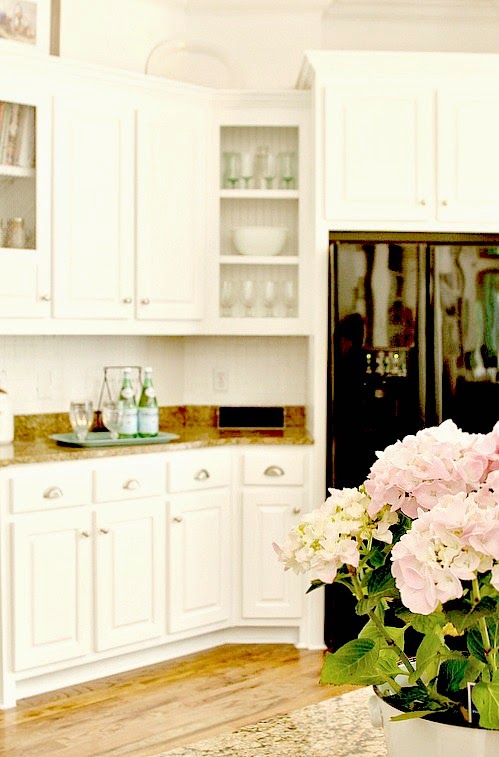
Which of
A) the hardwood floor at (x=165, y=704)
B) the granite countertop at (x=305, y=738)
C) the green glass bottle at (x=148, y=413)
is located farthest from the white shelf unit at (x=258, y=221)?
the granite countertop at (x=305, y=738)

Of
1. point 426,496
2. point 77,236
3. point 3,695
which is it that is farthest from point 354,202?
point 426,496

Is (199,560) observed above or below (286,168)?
below

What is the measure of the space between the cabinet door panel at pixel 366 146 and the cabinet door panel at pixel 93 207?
2.70 ft

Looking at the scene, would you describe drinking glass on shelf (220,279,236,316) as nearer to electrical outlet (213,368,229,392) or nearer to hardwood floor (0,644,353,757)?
electrical outlet (213,368,229,392)

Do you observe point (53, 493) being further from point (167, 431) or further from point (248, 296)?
point (248, 296)

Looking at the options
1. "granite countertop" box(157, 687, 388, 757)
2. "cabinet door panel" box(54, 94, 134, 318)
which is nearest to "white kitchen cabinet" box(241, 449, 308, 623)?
"cabinet door panel" box(54, 94, 134, 318)

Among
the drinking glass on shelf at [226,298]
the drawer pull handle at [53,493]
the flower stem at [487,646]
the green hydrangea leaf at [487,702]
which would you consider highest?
the drinking glass on shelf at [226,298]

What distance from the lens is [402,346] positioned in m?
4.21

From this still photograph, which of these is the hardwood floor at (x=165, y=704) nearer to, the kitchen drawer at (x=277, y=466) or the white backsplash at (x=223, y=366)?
the kitchen drawer at (x=277, y=466)

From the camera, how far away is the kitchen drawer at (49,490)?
3.64 meters

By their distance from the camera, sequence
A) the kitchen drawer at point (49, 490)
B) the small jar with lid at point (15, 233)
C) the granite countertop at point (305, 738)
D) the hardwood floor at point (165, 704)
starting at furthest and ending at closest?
the small jar with lid at point (15, 233), the kitchen drawer at point (49, 490), the hardwood floor at point (165, 704), the granite countertop at point (305, 738)

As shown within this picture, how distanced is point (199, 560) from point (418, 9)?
2.72 meters

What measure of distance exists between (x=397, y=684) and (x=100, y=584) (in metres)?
2.91

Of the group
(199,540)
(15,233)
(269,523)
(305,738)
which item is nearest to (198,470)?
(199,540)
